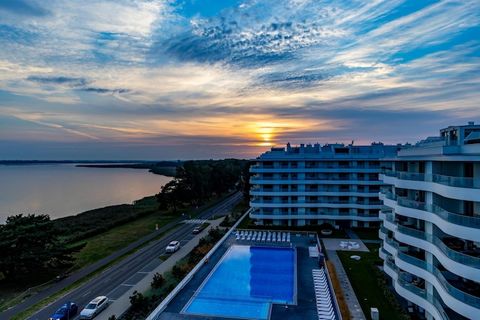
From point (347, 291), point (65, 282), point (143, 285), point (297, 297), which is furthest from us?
point (65, 282)

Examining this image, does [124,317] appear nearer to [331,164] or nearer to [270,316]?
[270,316]

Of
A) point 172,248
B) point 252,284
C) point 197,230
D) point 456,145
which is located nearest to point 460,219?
point 456,145

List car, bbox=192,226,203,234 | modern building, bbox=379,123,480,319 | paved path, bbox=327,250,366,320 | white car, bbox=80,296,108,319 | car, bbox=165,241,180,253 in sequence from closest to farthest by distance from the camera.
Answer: modern building, bbox=379,123,480,319 → paved path, bbox=327,250,366,320 → white car, bbox=80,296,108,319 → car, bbox=165,241,180,253 → car, bbox=192,226,203,234

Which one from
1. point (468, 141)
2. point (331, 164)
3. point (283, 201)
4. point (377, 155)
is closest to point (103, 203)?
point (283, 201)

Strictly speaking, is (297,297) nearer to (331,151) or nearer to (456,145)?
(456,145)

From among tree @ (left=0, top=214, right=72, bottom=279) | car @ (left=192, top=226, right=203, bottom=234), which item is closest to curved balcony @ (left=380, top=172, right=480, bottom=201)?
tree @ (left=0, top=214, right=72, bottom=279)

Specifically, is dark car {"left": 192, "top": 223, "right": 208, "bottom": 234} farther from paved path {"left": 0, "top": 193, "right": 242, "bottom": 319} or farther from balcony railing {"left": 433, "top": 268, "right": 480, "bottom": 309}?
balcony railing {"left": 433, "top": 268, "right": 480, "bottom": 309}
